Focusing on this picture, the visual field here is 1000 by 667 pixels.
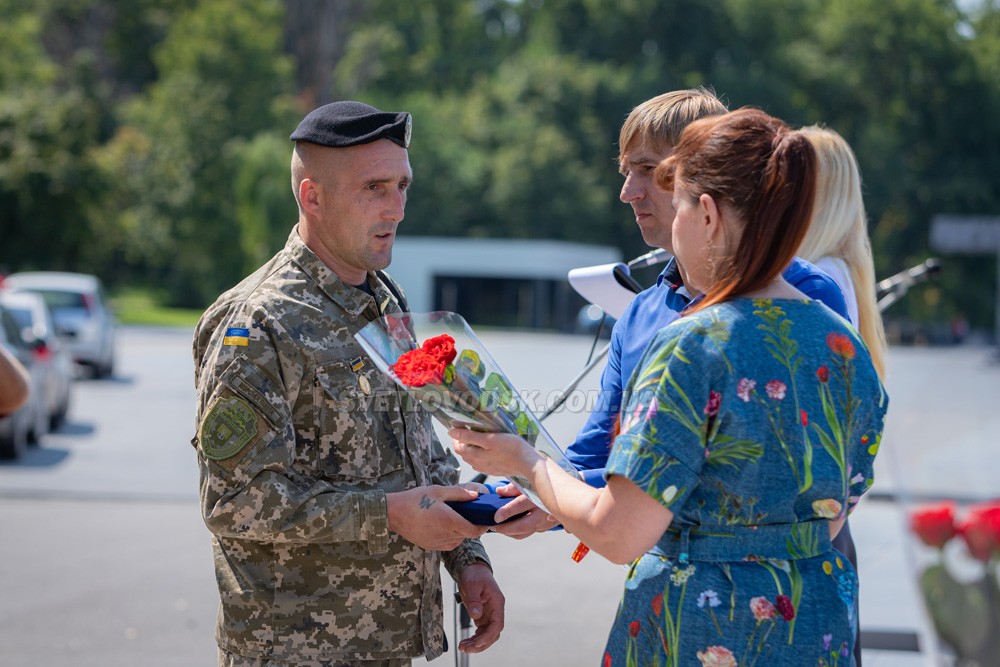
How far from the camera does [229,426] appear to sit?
9.26 feet

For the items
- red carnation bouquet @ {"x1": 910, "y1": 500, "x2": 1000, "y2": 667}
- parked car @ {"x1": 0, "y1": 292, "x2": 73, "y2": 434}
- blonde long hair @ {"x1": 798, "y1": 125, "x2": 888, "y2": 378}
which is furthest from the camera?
parked car @ {"x1": 0, "y1": 292, "x2": 73, "y2": 434}

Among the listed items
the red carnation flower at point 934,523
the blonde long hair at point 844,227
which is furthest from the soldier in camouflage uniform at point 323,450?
the blonde long hair at point 844,227

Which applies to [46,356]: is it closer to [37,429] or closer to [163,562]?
[37,429]

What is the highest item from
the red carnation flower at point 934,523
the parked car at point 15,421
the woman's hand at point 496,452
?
the red carnation flower at point 934,523

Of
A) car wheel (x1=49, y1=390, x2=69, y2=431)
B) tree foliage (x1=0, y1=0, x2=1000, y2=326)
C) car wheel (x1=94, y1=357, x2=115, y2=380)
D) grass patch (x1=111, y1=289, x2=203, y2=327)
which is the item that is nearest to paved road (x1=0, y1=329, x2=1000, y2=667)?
car wheel (x1=49, y1=390, x2=69, y2=431)

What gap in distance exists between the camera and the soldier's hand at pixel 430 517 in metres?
2.92

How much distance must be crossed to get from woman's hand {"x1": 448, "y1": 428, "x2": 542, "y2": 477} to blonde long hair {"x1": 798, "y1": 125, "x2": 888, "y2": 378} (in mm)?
1962

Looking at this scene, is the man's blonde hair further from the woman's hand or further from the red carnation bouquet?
the red carnation bouquet

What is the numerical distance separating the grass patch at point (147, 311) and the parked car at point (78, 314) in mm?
16168

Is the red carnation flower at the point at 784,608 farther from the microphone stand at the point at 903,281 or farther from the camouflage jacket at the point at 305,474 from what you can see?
the microphone stand at the point at 903,281

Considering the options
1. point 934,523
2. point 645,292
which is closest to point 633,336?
point 645,292

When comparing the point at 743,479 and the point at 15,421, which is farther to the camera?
the point at 15,421

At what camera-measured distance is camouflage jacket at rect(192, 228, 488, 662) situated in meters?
2.84

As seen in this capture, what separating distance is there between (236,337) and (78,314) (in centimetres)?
2162
